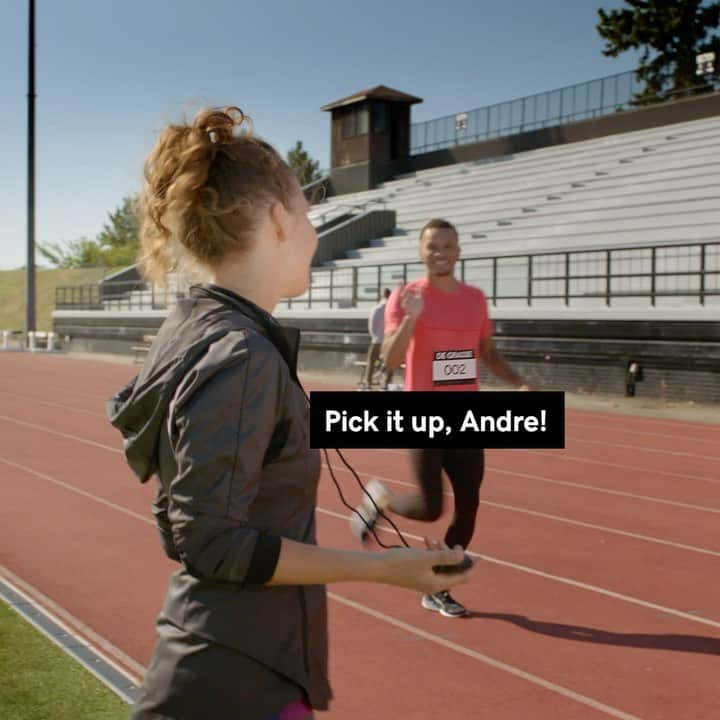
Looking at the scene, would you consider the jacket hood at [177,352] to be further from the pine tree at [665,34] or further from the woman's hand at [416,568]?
the pine tree at [665,34]

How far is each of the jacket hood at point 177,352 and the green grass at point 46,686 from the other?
220cm

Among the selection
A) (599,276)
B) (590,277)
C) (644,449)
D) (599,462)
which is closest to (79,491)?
(599,462)

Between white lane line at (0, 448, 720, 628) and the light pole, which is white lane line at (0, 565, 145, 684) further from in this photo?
the light pole

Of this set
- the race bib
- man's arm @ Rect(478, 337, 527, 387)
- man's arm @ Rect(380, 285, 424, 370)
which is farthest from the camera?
man's arm @ Rect(478, 337, 527, 387)

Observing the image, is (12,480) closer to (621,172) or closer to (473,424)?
(473,424)

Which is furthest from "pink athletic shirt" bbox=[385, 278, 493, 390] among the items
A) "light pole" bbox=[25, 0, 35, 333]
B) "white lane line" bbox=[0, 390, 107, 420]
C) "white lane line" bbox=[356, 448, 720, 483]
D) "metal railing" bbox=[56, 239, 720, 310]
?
"light pole" bbox=[25, 0, 35, 333]

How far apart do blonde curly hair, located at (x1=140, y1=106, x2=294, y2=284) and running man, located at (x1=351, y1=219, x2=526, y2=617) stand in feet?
9.76

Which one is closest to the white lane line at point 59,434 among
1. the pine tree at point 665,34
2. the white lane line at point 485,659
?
the white lane line at point 485,659

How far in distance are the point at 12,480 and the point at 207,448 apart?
303 inches

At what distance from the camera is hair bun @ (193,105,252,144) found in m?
1.73

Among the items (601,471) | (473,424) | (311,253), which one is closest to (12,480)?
(601,471)

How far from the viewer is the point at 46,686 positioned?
3.80 metres

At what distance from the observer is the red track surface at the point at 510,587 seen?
394 cm

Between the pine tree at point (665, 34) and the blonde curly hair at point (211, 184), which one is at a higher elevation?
the pine tree at point (665, 34)
